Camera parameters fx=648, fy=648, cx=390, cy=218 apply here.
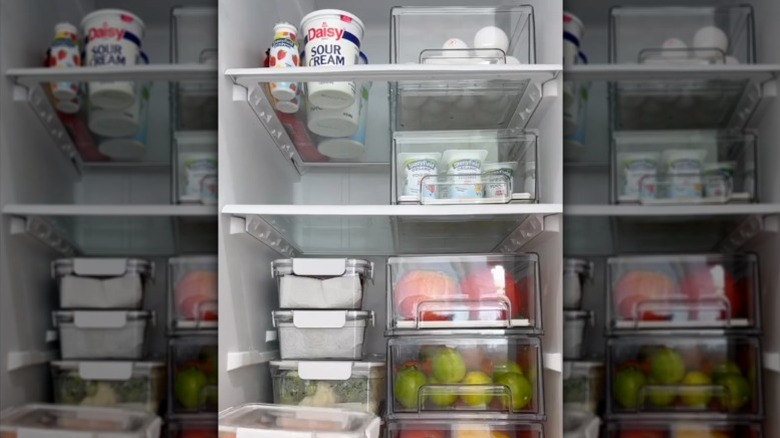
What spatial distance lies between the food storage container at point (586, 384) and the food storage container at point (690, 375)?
0.11ft

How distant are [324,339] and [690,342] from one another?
2.01 ft

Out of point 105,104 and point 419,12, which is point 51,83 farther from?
point 419,12

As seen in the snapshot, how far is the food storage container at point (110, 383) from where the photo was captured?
57 centimetres

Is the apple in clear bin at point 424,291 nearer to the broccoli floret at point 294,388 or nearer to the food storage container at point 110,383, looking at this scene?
the broccoli floret at point 294,388

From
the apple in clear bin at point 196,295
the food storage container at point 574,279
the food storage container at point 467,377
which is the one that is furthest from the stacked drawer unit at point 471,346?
the apple in clear bin at point 196,295

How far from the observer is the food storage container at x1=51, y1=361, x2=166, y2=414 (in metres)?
0.57

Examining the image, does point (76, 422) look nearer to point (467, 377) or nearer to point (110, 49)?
point (110, 49)

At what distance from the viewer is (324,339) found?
1079 millimetres

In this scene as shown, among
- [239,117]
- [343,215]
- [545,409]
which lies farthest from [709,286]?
[239,117]

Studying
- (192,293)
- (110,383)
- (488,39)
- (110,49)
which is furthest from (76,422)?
(488,39)

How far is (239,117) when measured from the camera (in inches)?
41.2

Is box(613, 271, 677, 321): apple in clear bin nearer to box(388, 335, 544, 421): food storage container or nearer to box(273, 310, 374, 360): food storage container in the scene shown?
box(388, 335, 544, 421): food storage container

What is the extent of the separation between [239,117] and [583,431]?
0.69 meters

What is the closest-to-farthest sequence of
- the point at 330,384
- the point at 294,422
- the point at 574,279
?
the point at 574,279, the point at 294,422, the point at 330,384
